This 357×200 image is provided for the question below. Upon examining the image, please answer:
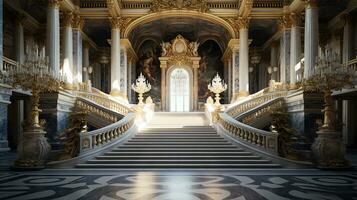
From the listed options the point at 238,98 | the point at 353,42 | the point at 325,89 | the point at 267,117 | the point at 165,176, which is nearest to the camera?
the point at 165,176

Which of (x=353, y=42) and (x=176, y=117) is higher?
(x=353, y=42)

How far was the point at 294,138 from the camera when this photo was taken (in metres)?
15.2

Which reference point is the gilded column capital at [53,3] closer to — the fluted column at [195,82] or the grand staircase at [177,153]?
the grand staircase at [177,153]

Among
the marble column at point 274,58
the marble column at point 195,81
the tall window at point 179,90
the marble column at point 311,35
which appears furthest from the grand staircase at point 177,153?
the tall window at point 179,90

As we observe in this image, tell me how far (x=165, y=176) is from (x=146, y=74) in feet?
70.4

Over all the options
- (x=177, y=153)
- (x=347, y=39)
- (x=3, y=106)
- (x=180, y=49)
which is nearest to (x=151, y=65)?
(x=180, y=49)

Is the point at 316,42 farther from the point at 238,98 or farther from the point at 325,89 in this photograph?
the point at 325,89

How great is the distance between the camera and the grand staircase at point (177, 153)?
11055 mm

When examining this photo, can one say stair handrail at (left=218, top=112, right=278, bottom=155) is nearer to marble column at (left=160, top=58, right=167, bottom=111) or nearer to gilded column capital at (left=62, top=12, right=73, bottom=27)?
gilded column capital at (left=62, top=12, right=73, bottom=27)

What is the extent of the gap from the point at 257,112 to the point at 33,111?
10282 millimetres

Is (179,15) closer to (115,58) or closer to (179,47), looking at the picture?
(179,47)

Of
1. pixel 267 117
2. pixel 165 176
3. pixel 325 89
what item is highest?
pixel 325 89

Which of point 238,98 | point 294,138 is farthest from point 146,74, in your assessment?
point 294,138

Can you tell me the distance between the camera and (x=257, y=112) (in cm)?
1722
